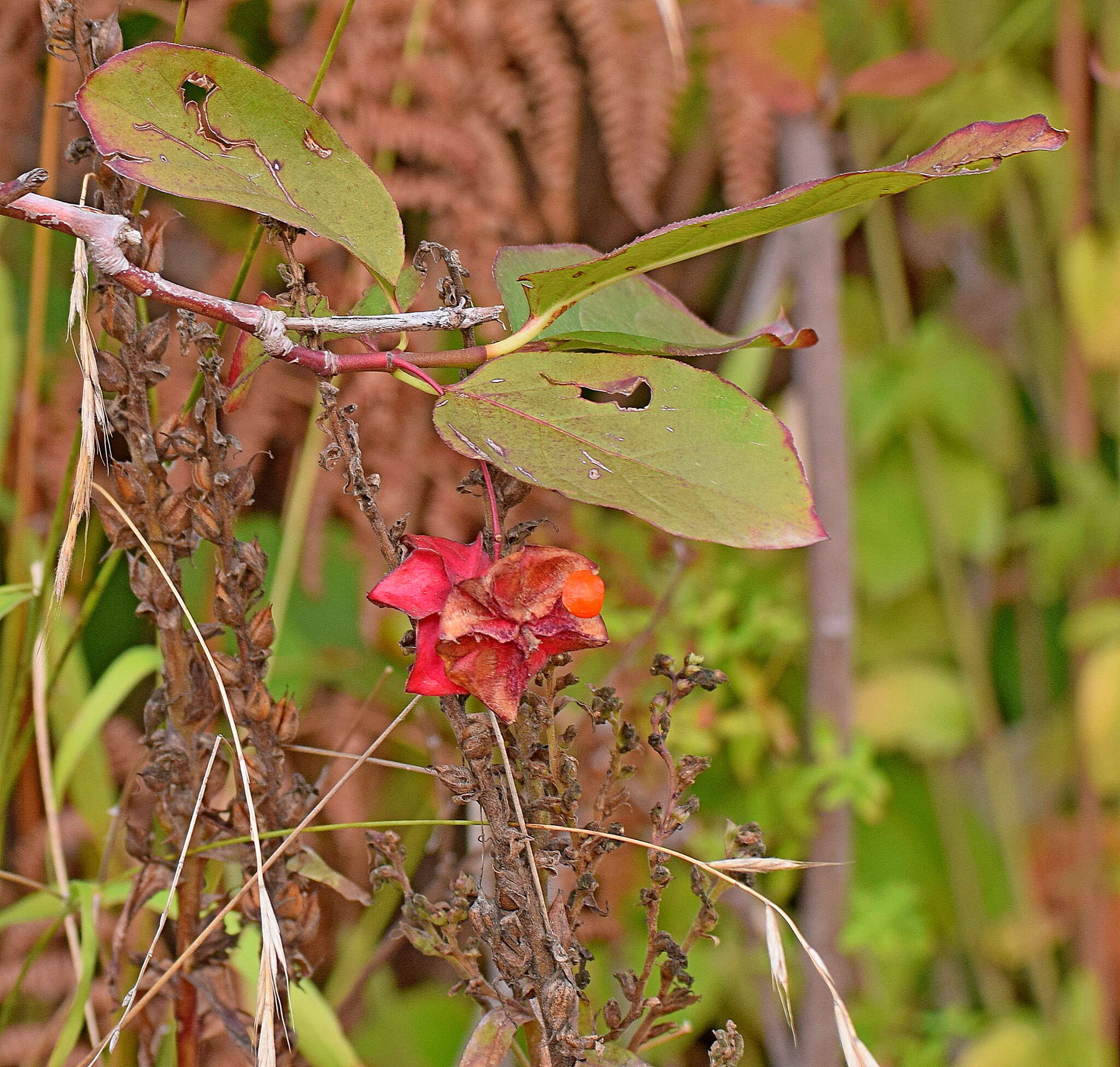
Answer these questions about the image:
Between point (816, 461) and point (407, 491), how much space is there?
0.36 meters

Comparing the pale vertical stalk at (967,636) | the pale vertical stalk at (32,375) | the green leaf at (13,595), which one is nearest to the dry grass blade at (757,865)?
the green leaf at (13,595)

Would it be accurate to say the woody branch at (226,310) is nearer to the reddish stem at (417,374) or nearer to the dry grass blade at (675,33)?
the reddish stem at (417,374)

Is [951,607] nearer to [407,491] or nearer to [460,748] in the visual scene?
[407,491]

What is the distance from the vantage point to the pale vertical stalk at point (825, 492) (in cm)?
83

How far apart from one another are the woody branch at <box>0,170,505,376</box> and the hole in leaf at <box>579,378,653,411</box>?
0.15 ft

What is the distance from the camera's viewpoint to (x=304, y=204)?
0.28m

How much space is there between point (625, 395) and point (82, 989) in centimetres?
33

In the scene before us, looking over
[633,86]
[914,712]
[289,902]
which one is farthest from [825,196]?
[914,712]

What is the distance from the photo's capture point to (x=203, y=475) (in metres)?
0.31

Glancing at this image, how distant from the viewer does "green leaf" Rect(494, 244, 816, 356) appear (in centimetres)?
29

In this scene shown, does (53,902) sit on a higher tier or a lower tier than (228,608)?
lower

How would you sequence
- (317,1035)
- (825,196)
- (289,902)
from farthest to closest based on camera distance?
1. (317,1035)
2. (289,902)
3. (825,196)

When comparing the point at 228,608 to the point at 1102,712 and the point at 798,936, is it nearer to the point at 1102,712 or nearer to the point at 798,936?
the point at 798,936

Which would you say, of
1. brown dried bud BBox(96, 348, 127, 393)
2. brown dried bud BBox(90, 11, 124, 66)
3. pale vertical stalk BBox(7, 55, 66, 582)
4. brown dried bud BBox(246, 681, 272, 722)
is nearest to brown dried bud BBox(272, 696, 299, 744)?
brown dried bud BBox(246, 681, 272, 722)
